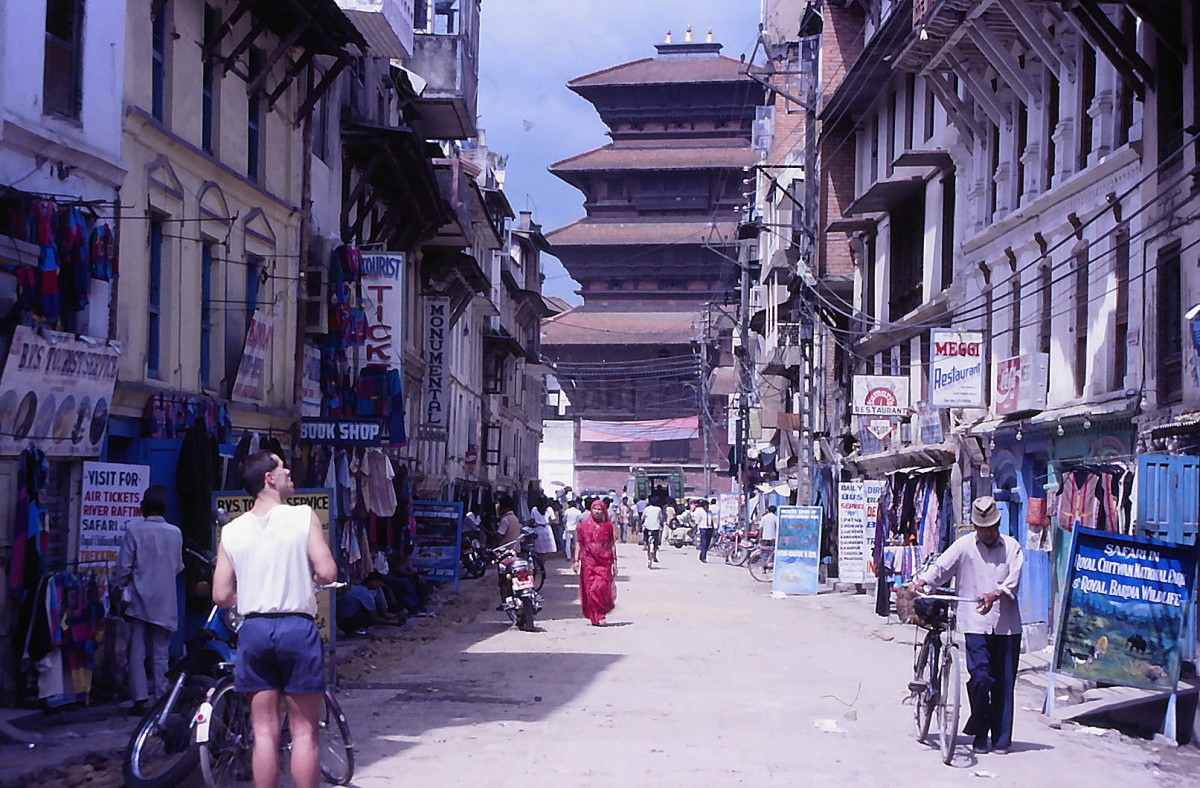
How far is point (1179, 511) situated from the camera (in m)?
14.2

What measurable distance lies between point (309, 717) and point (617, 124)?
76.8 metres

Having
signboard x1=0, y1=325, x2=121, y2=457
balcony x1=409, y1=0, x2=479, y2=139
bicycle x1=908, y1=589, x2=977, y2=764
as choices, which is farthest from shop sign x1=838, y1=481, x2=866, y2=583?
signboard x1=0, y1=325, x2=121, y2=457

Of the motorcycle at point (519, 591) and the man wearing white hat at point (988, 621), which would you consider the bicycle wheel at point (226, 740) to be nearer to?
the man wearing white hat at point (988, 621)

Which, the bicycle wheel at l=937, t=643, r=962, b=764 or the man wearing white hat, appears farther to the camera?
the man wearing white hat

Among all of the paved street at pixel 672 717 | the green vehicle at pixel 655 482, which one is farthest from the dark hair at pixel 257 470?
the green vehicle at pixel 655 482

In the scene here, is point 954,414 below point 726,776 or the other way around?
the other way around

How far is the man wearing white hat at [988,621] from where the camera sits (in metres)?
Answer: 11.4

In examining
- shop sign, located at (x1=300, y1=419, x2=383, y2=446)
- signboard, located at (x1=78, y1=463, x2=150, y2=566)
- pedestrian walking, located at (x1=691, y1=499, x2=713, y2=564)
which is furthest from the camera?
pedestrian walking, located at (x1=691, y1=499, x2=713, y2=564)

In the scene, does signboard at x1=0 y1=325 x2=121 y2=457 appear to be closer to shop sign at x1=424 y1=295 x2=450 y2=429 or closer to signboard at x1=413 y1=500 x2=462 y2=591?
signboard at x1=413 y1=500 x2=462 y2=591

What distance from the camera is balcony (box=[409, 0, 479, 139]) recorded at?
3133 cm

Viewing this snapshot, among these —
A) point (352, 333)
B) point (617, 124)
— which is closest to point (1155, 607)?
point (352, 333)

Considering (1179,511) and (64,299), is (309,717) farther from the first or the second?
(1179,511)

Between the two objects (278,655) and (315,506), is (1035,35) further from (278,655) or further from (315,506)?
(278,655)

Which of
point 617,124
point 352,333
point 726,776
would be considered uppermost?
point 617,124
